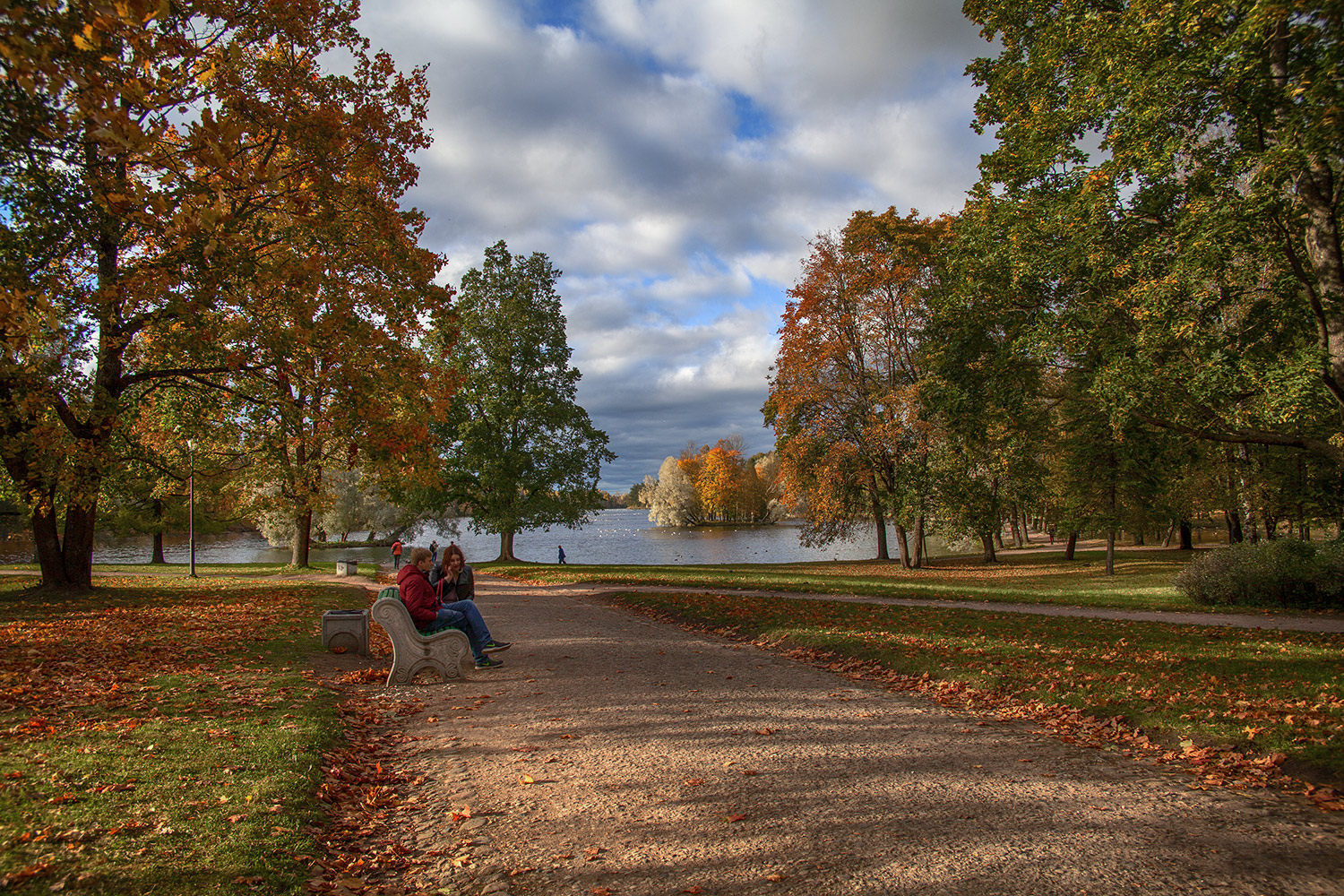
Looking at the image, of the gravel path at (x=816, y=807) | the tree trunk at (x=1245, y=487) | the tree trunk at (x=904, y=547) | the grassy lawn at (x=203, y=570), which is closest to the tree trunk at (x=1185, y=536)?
the tree trunk at (x=1245, y=487)

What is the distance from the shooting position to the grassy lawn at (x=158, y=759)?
135 inches

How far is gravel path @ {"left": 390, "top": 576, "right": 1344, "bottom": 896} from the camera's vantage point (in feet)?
12.1

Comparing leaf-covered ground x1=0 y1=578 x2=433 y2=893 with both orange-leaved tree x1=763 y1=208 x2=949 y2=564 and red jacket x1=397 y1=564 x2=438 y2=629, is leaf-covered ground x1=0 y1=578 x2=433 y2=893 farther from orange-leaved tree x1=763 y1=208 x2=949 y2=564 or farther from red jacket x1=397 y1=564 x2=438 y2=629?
orange-leaved tree x1=763 y1=208 x2=949 y2=564

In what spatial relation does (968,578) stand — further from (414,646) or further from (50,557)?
(50,557)

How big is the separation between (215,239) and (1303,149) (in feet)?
40.2

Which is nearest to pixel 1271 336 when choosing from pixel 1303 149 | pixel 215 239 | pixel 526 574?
pixel 1303 149

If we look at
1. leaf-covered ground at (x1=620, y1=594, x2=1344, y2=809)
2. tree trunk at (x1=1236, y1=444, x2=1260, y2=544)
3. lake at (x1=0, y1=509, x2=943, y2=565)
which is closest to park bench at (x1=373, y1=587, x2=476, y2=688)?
leaf-covered ground at (x1=620, y1=594, x2=1344, y2=809)

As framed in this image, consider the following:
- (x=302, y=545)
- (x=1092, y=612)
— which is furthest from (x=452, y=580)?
(x=302, y=545)

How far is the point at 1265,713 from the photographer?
630 centimetres

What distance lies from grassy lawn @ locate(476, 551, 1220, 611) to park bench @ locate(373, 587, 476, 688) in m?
10.6

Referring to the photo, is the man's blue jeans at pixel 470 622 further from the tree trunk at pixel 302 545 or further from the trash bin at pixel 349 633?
the tree trunk at pixel 302 545

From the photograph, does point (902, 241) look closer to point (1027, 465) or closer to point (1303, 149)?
point (1027, 465)

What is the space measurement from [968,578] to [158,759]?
24.3 metres

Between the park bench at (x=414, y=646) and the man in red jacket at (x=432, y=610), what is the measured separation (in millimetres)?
112
